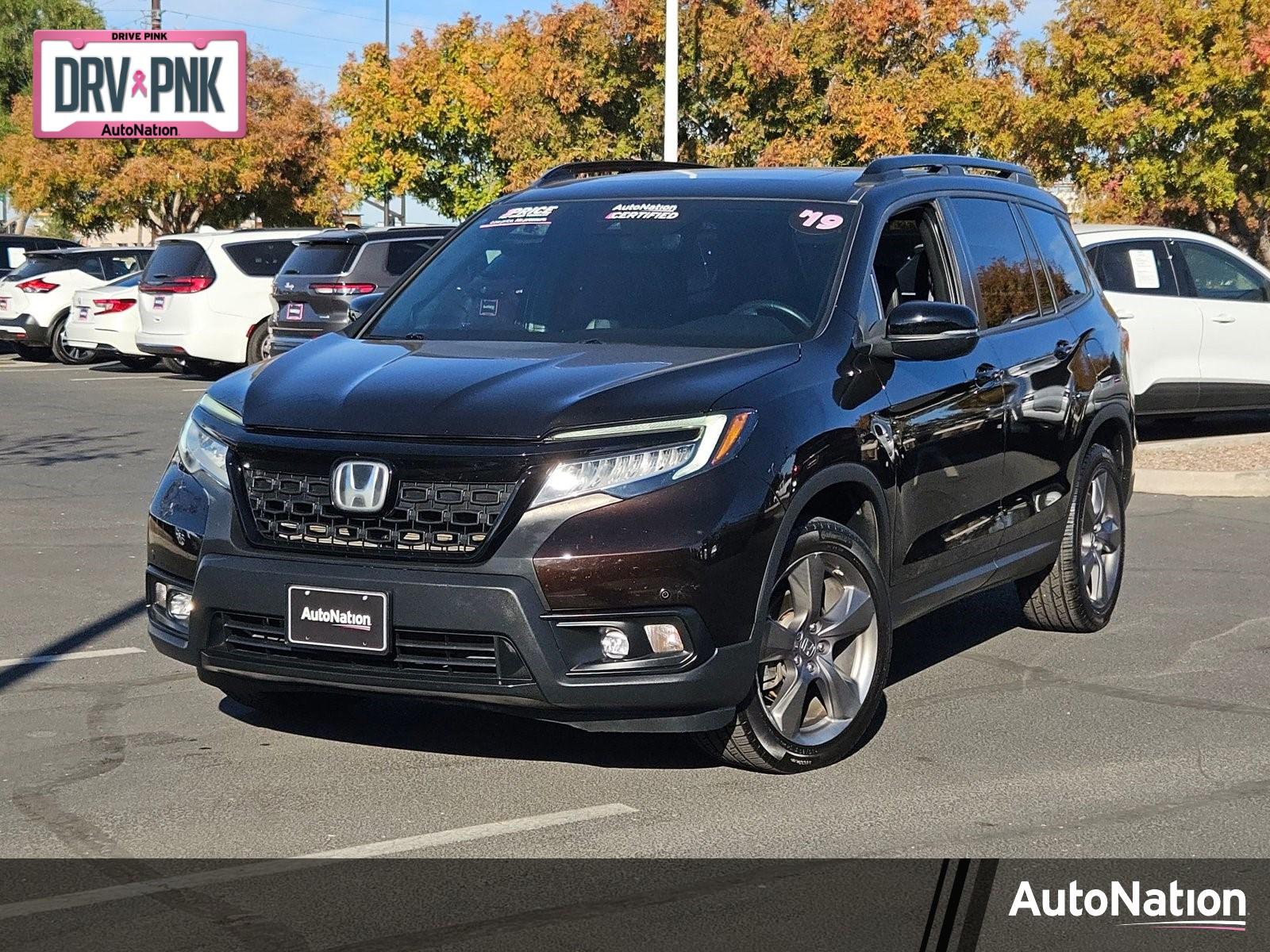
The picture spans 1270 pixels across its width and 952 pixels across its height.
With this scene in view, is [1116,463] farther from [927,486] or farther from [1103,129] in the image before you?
[1103,129]

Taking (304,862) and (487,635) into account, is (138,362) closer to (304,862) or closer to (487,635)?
(487,635)

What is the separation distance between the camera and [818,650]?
5641 millimetres

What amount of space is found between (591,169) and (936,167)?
4.72 feet

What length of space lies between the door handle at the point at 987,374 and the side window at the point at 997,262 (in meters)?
0.23

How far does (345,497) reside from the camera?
5.14 m

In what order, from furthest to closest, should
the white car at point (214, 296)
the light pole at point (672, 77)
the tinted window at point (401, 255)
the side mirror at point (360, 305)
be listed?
the light pole at point (672, 77)
the white car at point (214, 296)
the tinted window at point (401, 255)
the side mirror at point (360, 305)

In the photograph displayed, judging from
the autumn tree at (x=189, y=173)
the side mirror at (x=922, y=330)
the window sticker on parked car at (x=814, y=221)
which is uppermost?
the autumn tree at (x=189, y=173)

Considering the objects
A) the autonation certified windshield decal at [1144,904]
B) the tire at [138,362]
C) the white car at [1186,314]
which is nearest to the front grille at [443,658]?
the autonation certified windshield decal at [1144,904]

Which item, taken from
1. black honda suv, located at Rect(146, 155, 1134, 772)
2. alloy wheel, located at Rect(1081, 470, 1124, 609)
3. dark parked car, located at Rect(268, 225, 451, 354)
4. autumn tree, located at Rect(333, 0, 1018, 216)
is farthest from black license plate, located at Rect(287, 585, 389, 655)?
autumn tree, located at Rect(333, 0, 1018, 216)

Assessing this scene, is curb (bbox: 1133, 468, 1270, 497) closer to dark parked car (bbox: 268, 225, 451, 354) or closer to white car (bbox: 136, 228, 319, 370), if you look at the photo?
dark parked car (bbox: 268, 225, 451, 354)

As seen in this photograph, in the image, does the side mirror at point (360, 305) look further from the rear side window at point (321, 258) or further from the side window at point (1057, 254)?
the rear side window at point (321, 258)

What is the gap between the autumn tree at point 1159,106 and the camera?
24.4 meters

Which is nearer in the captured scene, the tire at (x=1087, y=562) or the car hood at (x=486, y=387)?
the car hood at (x=486, y=387)

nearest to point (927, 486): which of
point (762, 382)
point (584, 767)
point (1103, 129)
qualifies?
point (762, 382)
